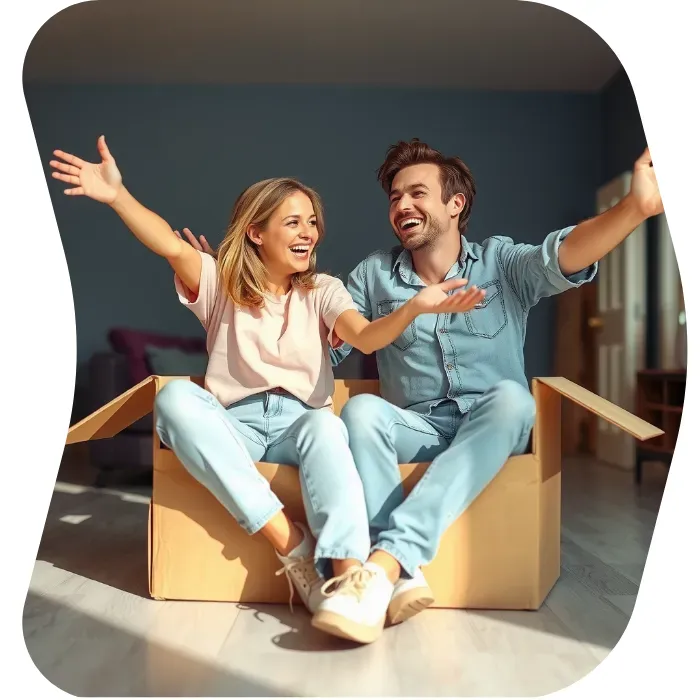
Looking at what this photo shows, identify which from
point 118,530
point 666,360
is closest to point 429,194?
point 666,360

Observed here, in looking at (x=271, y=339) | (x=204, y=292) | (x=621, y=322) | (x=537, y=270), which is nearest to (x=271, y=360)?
(x=271, y=339)

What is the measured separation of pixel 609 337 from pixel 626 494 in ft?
Result: 1.05

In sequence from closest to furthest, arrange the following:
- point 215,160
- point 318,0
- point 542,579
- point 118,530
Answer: point 542,579, point 318,0, point 215,160, point 118,530

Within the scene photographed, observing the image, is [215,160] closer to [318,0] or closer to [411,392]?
[318,0]

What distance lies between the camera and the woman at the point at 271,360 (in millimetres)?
1260

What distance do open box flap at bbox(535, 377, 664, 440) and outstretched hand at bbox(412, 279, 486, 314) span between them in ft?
0.68

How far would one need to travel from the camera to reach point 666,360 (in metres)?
1.61

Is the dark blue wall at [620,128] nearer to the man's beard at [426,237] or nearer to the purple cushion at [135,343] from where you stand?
the man's beard at [426,237]

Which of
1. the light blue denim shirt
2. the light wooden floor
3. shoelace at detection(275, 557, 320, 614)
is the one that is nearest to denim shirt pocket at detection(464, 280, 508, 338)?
the light blue denim shirt

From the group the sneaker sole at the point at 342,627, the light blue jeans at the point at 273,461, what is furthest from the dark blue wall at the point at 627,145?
the sneaker sole at the point at 342,627

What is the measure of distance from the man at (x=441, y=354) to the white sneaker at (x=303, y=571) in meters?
0.10

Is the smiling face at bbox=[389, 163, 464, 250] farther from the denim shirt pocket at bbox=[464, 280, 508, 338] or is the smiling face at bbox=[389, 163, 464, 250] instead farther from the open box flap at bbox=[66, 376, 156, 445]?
the open box flap at bbox=[66, 376, 156, 445]

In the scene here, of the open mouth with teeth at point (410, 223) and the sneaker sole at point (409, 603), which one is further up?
the open mouth with teeth at point (410, 223)

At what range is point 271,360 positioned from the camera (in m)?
1.44
